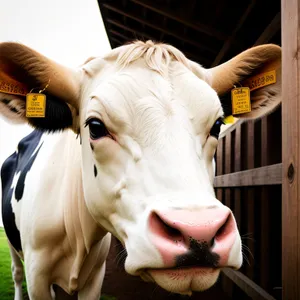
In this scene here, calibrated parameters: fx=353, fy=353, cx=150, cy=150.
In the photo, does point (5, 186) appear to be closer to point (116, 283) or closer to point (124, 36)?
point (116, 283)

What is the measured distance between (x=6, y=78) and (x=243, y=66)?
5.03ft

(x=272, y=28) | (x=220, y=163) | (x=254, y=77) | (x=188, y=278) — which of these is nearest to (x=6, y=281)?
(x=220, y=163)

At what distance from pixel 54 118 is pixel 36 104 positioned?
0.14 meters

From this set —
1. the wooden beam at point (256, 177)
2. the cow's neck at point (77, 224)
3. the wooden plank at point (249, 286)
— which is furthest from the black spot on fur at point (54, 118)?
the wooden plank at point (249, 286)

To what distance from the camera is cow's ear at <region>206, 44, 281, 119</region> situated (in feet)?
7.86

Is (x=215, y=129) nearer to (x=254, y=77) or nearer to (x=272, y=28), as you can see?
(x=254, y=77)

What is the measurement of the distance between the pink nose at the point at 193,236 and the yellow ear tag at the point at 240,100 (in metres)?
1.27

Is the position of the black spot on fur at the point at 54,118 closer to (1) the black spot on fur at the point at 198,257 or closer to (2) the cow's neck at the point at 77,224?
(2) the cow's neck at the point at 77,224

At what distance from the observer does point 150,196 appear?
146 centimetres

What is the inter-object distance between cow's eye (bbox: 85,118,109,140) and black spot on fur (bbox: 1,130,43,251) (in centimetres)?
146

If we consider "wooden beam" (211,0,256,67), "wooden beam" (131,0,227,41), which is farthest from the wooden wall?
"wooden beam" (131,0,227,41)

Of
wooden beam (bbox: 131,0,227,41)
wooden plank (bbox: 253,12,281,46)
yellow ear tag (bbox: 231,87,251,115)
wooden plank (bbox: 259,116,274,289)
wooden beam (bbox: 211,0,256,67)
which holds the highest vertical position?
wooden beam (bbox: 131,0,227,41)

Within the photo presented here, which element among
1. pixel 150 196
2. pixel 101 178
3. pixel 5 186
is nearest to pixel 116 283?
pixel 5 186

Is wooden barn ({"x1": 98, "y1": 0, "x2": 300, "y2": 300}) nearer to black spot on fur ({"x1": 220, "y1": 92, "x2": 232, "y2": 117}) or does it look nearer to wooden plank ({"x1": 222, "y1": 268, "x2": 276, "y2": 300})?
wooden plank ({"x1": 222, "y1": 268, "x2": 276, "y2": 300})
